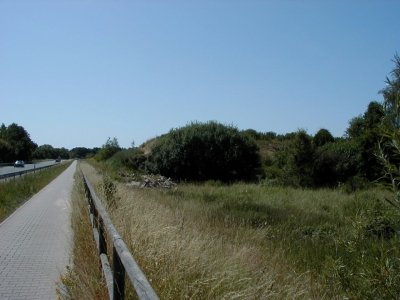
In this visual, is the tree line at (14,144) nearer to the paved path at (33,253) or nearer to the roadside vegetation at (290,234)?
the roadside vegetation at (290,234)

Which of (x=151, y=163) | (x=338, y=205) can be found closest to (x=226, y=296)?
(x=338, y=205)

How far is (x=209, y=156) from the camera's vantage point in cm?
3872

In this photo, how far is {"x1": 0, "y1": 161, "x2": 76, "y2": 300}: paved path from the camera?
24.7 ft

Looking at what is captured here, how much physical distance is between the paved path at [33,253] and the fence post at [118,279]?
9.73 ft

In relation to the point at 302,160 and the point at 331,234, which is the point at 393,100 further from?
the point at 302,160

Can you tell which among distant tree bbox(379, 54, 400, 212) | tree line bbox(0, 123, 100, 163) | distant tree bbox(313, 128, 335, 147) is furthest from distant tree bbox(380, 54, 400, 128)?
tree line bbox(0, 123, 100, 163)

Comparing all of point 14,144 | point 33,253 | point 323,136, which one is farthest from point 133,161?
point 14,144

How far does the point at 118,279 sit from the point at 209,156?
34342 millimetres

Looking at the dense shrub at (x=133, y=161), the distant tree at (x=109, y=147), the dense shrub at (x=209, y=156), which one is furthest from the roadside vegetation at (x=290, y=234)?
the distant tree at (x=109, y=147)

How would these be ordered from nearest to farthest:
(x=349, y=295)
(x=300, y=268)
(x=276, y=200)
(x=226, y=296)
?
(x=349, y=295) < (x=226, y=296) < (x=300, y=268) < (x=276, y=200)

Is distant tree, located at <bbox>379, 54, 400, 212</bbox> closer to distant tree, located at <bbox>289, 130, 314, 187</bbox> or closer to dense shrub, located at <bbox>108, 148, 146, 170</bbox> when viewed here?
distant tree, located at <bbox>289, 130, 314, 187</bbox>

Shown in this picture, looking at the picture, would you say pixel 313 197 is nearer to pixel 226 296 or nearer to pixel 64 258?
pixel 64 258

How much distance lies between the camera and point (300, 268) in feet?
26.9

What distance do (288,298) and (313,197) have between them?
1763 centimetres
